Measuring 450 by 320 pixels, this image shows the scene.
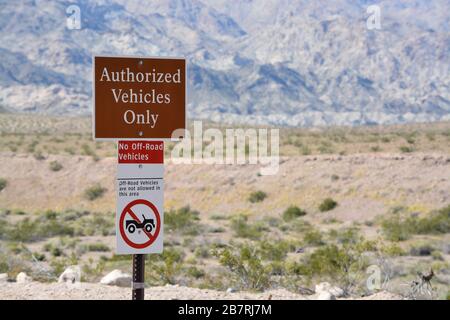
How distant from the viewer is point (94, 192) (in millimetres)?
37531

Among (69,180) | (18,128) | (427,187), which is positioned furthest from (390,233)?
(18,128)

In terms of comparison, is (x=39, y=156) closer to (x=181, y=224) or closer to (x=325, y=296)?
(x=181, y=224)

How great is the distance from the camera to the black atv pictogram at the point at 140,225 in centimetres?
710

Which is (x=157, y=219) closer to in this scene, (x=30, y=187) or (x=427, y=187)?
(x=427, y=187)

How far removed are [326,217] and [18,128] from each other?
6299 centimetres

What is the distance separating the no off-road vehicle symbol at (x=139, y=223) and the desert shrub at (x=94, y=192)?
1202 inches

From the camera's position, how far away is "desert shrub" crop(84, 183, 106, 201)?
122ft

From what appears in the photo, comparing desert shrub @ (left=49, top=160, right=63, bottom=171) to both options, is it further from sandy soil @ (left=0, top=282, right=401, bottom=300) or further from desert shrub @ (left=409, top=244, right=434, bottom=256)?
sandy soil @ (left=0, top=282, right=401, bottom=300)

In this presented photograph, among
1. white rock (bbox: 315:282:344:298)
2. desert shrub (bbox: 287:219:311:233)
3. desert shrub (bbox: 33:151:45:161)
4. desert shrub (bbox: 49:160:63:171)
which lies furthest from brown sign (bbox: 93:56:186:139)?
desert shrub (bbox: 33:151:45:161)

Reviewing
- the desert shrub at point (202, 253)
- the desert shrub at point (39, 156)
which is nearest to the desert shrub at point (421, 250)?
the desert shrub at point (202, 253)

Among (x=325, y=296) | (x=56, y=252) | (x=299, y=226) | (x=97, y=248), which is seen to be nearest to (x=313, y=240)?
(x=299, y=226)

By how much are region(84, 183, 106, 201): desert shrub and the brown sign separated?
30625 millimetres

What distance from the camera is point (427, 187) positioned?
34.3 meters

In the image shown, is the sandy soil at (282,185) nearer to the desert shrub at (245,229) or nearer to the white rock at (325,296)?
the desert shrub at (245,229)
